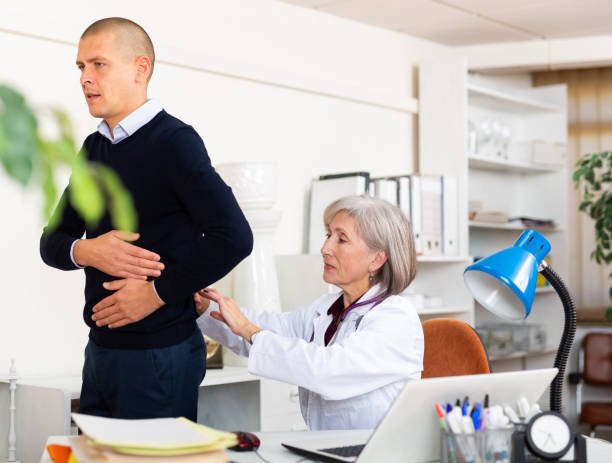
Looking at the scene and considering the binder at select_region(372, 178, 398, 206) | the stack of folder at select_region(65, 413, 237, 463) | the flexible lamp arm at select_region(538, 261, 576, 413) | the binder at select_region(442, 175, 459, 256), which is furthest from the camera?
the binder at select_region(442, 175, 459, 256)

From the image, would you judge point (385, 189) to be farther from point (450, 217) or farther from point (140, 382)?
point (140, 382)

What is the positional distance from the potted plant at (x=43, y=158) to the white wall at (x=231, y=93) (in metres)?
2.02

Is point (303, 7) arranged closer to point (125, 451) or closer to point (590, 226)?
point (590, 226)

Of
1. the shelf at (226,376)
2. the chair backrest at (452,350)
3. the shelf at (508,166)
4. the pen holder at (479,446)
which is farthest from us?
the shelf at (508,166)

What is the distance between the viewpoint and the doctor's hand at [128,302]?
1.64 meters

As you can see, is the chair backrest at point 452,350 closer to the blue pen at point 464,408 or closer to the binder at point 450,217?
the blue pen at point 464,408

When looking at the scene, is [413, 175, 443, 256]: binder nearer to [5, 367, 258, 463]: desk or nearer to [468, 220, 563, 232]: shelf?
[468, 220, 563, 232]: shelf

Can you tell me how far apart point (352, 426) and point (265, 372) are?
0.82ft

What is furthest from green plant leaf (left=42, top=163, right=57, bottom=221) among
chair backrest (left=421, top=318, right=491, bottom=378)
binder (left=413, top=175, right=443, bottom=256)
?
binder (left=413, top=175, right=443, bottom=256)

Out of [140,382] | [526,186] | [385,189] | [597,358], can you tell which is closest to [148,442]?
[140,382]

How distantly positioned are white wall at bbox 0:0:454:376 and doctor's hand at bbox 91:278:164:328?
3.28 feet

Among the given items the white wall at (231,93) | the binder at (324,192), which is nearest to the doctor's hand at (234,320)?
the white wall at (231,93)

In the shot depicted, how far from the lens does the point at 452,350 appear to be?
2.16 metres

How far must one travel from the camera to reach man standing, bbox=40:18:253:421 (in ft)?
5.39
